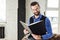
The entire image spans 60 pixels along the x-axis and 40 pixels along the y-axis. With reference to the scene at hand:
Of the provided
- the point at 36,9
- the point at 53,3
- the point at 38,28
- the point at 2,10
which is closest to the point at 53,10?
the point at 53,3

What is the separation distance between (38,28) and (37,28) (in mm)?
20

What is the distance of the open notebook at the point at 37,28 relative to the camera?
248 centimetres

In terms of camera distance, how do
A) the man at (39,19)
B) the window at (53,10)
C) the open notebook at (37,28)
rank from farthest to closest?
1. the window at (53,10)
2. the man at (39,19)
3. the open notebook at (37,28)

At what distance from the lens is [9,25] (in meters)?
4.03

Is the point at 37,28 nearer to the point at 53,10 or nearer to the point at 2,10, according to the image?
the point at 53,10

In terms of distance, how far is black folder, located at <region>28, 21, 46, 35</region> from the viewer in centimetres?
248

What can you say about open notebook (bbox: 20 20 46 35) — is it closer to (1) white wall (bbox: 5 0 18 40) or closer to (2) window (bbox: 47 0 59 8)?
(2) window (bbox: 47 0 59 8)

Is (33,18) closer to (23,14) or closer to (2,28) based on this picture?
(23,14)

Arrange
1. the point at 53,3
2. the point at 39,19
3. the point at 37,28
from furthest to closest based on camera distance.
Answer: the point at 53,3 < the point at 39,19 < the point at 37,28

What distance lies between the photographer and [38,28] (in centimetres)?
253

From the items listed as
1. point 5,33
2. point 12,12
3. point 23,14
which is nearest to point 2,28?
point 5,33

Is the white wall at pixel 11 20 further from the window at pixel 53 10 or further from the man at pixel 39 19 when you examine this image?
the man at pixel 39 19

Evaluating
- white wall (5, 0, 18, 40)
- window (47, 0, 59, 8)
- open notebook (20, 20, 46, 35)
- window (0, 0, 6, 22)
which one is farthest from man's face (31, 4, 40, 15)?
window (0, 0, 6, 22)

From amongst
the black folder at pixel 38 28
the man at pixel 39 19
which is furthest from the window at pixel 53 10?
the black folder at pixel 38 28
